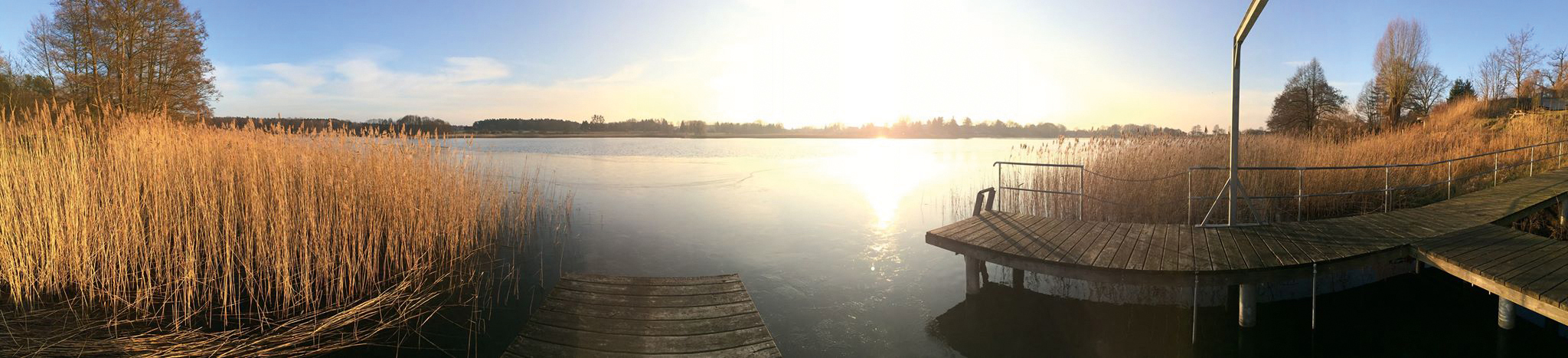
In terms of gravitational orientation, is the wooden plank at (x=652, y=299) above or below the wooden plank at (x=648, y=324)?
above

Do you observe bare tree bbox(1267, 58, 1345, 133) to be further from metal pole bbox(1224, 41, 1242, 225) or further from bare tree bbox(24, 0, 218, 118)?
bare tree bbox(24, 0, 218, 118)

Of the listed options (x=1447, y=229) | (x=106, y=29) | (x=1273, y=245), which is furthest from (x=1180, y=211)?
(x=106, y=29)

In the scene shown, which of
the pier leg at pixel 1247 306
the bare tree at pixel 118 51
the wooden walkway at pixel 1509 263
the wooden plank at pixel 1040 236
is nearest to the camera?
the wooden walkway at pixel 1509 263

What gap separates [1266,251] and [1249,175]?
16.7 ft

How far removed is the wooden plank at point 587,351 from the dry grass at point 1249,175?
5.73 metres

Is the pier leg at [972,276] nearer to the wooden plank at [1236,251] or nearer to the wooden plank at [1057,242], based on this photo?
the wooden plank at [1057,242]

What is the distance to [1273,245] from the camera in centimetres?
502

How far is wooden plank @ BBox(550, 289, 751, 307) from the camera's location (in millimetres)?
4098

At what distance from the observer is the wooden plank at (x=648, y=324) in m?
3.57

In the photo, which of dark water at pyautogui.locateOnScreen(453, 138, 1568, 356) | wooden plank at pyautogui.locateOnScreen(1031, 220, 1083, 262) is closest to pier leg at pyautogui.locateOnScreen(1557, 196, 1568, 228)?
dark water at pyautogui.locateOnScreen(453, 138, 1568, 356)

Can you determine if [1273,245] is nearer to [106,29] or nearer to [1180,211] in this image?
[1180,211]

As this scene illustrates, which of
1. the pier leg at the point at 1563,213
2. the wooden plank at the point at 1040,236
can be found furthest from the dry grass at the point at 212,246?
the pier leg at the point at 1563,213

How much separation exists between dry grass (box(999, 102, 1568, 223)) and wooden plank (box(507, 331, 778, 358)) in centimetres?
573

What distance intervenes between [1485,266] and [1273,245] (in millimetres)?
1173
